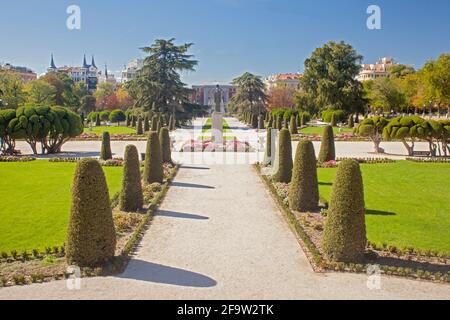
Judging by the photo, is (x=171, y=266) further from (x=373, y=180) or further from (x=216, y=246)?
(x=373, y=180)

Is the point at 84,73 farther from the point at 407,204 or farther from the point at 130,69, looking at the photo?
the point at 407,204

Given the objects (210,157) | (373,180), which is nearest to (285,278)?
(373,180)

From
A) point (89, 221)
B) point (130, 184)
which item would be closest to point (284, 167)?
point (130, 184)

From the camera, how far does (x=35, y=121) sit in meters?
27.3

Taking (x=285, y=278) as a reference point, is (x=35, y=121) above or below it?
above

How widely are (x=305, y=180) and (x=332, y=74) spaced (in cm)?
5061

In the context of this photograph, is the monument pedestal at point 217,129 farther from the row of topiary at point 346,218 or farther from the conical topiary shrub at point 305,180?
the row of topiary at point 346,218

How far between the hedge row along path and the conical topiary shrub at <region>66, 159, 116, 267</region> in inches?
26.3

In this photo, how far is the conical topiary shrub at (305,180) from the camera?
43.6 feet

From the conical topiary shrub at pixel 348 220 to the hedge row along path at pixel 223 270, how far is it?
2.07 ft

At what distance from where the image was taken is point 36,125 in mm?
27188

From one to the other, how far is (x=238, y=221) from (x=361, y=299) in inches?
215
